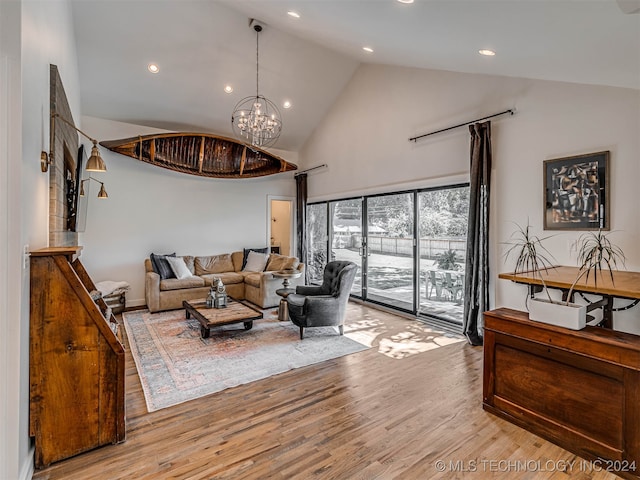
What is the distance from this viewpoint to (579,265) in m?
3.22

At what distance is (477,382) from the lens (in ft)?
9.89

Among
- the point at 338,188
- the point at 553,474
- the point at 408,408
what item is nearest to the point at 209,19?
the point at 338,188

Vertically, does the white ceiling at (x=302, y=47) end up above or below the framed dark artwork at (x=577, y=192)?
above

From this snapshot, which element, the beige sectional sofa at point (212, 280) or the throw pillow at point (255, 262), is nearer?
the beige sectional sofa at point (212, 280)

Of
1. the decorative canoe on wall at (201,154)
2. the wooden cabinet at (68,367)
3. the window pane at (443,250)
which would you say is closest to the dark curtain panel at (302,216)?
the decorative canoe on wall at (201,154)

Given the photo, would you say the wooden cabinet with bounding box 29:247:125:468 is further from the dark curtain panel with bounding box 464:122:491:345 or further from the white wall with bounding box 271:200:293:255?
the white wall with bounding box 271:200:293:255

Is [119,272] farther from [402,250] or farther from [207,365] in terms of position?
[402,250]

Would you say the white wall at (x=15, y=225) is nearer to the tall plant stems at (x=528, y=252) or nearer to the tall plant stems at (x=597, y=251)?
A: the tall plant stems at (x=528, y=252)

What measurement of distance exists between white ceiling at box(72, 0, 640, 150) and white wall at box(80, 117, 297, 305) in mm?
930

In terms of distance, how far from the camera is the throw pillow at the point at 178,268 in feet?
19.0

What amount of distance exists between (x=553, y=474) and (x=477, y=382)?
111 cm

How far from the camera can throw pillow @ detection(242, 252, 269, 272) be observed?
21.9 ft

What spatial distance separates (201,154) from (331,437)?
18.4ft

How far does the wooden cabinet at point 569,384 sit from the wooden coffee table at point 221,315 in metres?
2.76
